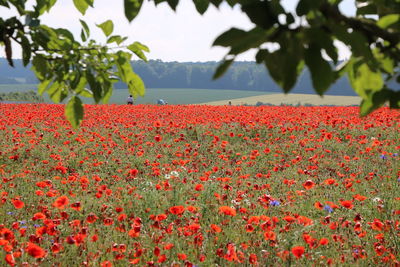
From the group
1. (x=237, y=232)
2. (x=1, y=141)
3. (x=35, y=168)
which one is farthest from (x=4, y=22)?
(x=1, y=141)

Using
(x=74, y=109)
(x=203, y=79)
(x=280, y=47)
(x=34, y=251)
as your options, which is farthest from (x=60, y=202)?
(x=203, y=79)

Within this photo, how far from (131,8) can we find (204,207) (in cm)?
383

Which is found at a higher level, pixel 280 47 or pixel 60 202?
pixel 280 47

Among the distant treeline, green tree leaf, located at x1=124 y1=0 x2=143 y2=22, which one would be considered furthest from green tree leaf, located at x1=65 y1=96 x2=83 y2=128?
the distant treeline

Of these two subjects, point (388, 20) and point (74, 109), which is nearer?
point (388, 20)

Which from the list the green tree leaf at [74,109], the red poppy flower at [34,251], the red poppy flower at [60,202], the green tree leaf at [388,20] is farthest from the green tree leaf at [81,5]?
the red poppy flower at [60,202]

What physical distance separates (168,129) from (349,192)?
24.0 ft

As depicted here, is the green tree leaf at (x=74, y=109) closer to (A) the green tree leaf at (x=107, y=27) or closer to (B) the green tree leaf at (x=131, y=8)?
(A) the green tree leaf at (x=107, y=27)

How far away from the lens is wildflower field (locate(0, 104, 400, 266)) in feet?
12.0

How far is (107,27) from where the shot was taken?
1.94 meters

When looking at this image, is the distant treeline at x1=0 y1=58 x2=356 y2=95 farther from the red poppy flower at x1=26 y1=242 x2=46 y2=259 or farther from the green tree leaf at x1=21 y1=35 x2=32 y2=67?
the green tree leaf at x1=21 y1=35 x2=32 y2=67

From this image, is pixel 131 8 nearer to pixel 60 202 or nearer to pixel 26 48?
pixel 26 48

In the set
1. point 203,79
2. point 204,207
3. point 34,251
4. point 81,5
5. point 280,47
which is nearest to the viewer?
point 280,47

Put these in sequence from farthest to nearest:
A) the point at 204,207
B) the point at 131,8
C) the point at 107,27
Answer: the point at 204,207 → the point at 107,27 → the point at 131,8
